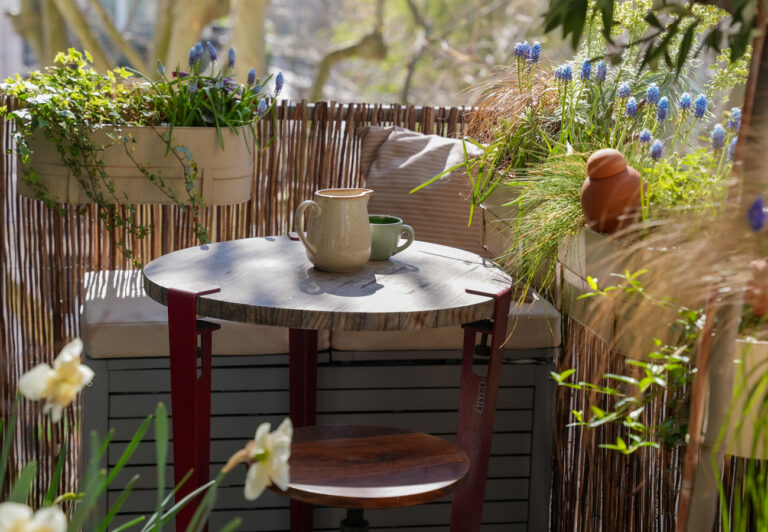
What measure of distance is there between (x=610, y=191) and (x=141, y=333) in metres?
1.35

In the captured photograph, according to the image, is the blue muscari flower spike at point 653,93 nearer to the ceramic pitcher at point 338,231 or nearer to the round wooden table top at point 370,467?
the ceramic pitcher at point 338,231

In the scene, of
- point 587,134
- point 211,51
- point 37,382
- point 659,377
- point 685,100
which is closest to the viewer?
point 37,382

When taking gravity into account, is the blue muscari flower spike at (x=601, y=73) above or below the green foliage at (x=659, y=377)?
above

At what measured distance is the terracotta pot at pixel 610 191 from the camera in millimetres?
1603

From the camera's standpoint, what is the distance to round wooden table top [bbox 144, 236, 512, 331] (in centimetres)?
171

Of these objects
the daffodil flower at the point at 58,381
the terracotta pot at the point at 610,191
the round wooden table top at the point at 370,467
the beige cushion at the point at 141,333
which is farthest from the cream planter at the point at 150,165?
the daffodil flower at the point at 58,381

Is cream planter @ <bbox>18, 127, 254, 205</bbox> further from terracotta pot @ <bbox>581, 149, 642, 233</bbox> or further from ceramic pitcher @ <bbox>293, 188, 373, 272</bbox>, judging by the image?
terracotta pot @ <bbox>581, 149, 642, 233</bbox>

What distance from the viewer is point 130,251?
2.99 metres

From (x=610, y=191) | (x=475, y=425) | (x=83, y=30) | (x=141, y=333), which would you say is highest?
→ (x=83, y=30)

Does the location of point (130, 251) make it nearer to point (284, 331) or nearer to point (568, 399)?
point (284, 331)

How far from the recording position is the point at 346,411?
2.53 meters

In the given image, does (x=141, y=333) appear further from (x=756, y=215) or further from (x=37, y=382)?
(x=756, y=215)

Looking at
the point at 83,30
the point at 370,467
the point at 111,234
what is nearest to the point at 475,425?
the point at 370,467

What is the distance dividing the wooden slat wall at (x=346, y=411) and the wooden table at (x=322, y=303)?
1.29 ft
